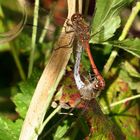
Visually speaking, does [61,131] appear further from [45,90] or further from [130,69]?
[130,69]

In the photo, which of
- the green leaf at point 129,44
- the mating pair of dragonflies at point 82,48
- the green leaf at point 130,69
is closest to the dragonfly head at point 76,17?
the mating pair of dragonflies at point 82,48

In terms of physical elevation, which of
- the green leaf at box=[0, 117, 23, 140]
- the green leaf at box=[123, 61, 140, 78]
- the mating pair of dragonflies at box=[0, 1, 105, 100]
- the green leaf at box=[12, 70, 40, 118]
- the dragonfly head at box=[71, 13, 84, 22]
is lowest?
the green leaf at box=[0, 117, 23, 140]

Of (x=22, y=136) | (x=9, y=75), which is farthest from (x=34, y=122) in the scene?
(x=9, y=75)

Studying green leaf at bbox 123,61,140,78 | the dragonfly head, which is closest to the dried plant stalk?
the dragonfly head

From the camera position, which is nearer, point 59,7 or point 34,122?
point 34,122

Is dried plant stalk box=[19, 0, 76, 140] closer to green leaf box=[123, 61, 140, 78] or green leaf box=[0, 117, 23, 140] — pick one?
green leaf box=[0, 117, 23, 140]

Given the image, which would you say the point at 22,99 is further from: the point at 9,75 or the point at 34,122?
A: the point at 9,75

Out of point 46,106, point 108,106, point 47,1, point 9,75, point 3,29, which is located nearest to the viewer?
point 46,106

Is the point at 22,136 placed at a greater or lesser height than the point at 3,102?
greater
